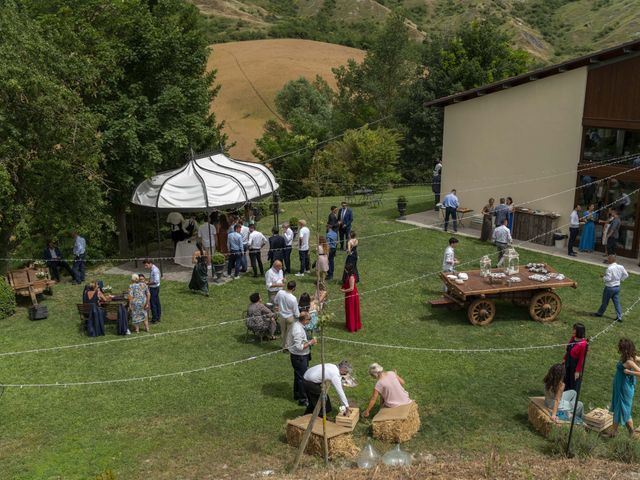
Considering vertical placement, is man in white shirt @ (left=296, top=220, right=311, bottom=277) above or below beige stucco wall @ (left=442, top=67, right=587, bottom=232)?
below

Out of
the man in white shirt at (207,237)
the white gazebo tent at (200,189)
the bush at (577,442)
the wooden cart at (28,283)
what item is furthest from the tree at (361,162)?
the bush at (577,442)

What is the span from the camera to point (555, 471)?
27.3ft

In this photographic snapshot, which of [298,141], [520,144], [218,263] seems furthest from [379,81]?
[218,263]

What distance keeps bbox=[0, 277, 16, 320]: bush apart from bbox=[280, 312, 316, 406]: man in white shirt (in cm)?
878

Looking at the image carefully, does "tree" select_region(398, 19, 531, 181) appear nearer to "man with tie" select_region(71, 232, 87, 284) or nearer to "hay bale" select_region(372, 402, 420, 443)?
"man with tie" select_region(71, 232, 87, 284)

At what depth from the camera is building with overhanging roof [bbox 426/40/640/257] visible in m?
18.5

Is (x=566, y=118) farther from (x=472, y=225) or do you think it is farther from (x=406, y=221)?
(x=406, y=221)

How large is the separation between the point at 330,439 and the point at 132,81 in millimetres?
15498

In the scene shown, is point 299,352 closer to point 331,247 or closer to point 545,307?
point 545,307

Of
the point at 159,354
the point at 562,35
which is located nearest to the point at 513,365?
the point at 159,354

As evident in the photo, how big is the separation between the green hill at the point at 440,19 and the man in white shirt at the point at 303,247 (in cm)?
6704

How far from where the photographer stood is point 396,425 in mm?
9430

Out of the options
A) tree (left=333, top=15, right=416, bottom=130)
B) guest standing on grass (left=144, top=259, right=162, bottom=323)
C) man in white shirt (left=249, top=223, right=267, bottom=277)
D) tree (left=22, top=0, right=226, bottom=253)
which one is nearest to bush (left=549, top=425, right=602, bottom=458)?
guest standing on grass (left=144, top=259, right=162, bottom=323)

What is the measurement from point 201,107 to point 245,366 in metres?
11.8
